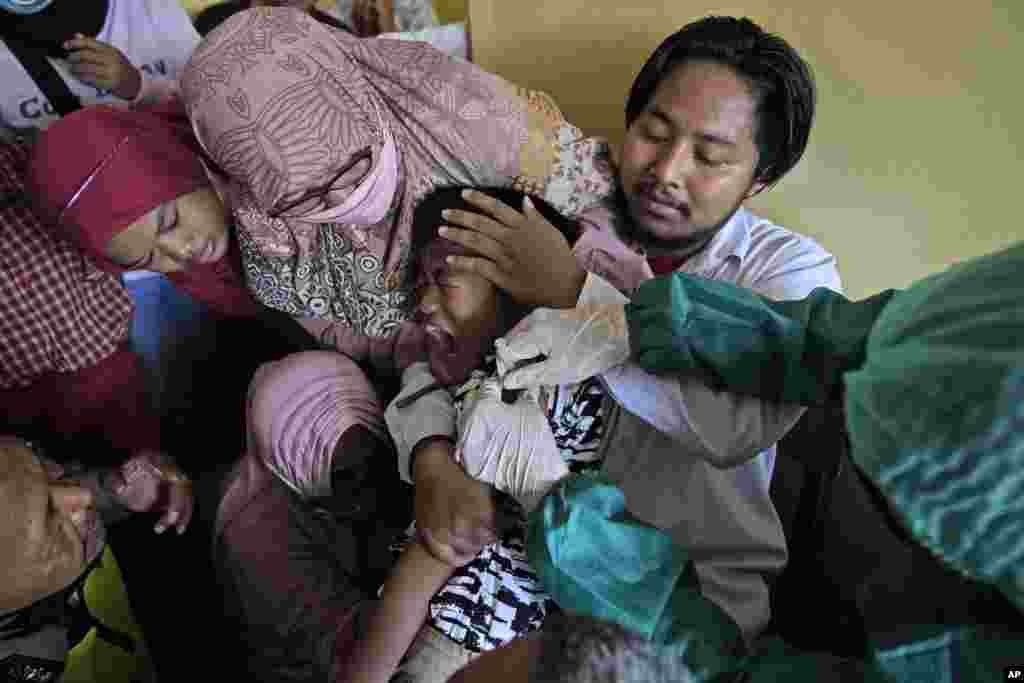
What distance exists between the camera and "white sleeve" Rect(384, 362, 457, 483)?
898 mm

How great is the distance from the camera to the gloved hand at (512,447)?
2.47ft

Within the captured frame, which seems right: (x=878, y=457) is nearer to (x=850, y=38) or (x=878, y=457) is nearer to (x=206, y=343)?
(x=850, y=38)

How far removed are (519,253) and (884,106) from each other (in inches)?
22.0

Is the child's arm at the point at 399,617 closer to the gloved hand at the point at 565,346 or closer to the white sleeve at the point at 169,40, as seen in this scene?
the gloved hand at the point at 565,346

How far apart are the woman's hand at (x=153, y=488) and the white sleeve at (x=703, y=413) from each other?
2.44 ft

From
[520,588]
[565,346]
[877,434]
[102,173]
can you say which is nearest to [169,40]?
[102,173]

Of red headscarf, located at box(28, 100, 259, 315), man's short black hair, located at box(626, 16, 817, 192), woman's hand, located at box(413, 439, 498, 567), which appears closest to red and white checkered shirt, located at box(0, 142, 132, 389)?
red headscarf, located at box(28, 100, 259, 315)

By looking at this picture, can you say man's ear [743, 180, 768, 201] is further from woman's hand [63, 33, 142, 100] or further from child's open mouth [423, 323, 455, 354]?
woman's hand [63, 33, 142, 100]

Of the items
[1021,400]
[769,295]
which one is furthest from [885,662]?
[769,295]

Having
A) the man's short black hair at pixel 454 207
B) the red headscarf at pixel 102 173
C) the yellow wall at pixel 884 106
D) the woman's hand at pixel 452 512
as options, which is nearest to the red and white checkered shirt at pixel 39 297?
the red headscarf at pixel 102 173

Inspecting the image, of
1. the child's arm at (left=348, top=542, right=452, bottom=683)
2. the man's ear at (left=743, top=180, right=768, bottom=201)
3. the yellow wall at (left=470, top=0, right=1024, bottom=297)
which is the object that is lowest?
the child's arm at (left=348, top=542, right=452, bottom=683)

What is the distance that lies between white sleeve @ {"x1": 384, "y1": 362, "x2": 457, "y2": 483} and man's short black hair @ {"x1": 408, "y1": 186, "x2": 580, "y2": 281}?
0.70ft

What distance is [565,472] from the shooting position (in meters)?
0.76

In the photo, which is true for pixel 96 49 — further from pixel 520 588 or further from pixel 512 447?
pixel 520 588
